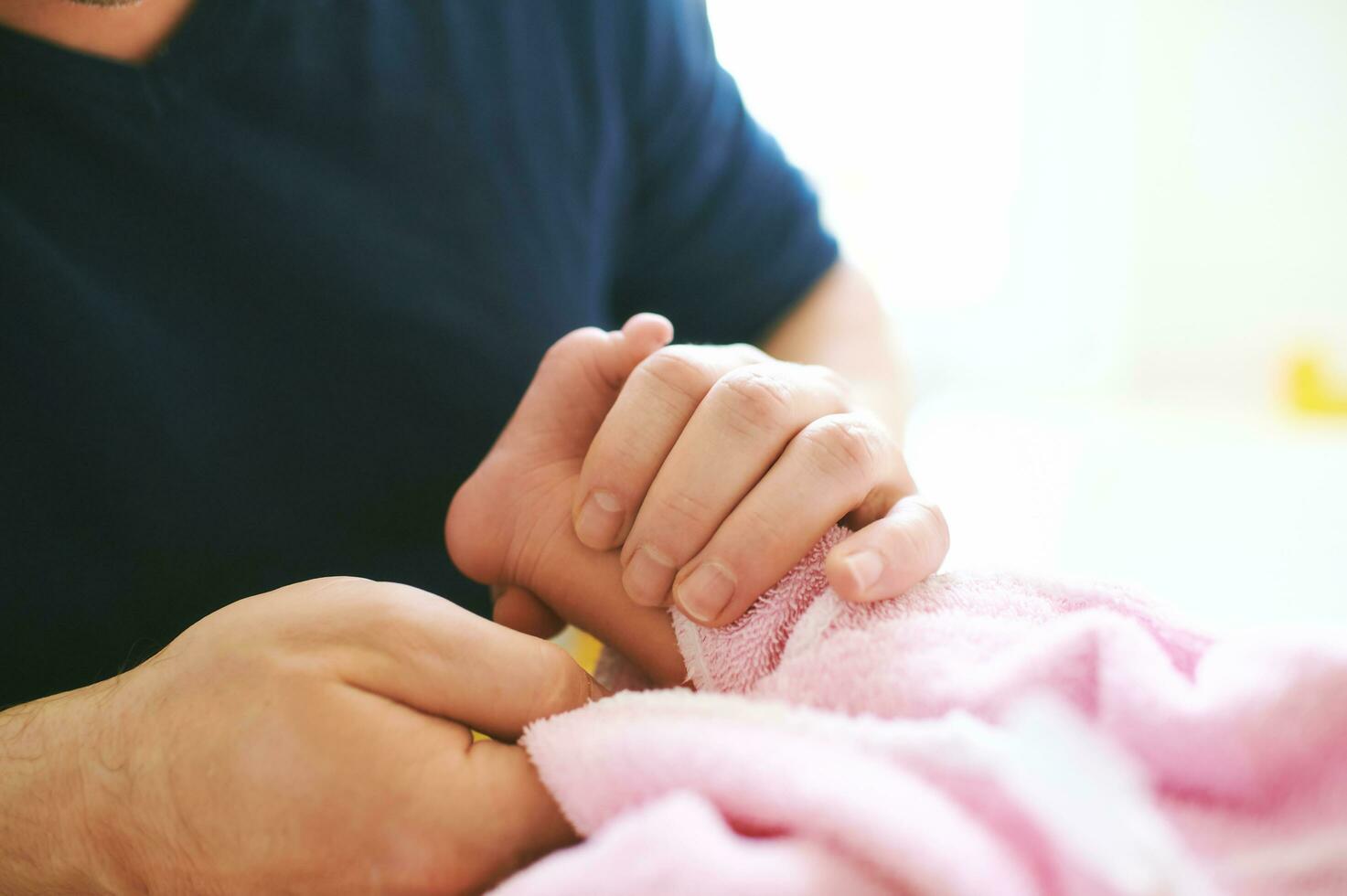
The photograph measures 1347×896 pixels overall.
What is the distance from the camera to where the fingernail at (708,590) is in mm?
375

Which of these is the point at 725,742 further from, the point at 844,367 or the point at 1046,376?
the point at 1046,376

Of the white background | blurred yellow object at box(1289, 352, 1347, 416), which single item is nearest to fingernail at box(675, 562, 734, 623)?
the white background

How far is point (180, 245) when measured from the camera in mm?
507

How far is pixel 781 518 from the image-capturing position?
381mm

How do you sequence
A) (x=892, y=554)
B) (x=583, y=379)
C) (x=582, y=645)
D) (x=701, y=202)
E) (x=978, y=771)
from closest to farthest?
(x=978, y=771) → (x=892, y=554) → (x=583, y=379) → (x=582, y=645) → (x=701, y=202)

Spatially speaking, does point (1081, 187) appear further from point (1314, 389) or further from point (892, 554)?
point (892, 554)

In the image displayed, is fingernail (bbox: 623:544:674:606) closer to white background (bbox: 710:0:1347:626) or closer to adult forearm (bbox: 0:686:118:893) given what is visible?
adult forearm (bbox: 0:686:118:893)

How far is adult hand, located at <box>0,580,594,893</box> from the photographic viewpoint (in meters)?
0.29

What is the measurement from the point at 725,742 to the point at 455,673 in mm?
100

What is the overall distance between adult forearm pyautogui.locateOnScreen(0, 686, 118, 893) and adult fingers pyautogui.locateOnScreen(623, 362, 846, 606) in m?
0.22

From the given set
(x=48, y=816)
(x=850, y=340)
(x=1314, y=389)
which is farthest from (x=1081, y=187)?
(x=48, y=816)

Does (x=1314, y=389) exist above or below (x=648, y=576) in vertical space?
below

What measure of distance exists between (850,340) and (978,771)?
509 millimetres

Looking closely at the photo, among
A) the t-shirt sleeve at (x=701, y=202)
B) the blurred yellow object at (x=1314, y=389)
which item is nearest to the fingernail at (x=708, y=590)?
the t-shirt sleeve at (x=701, y=202)
